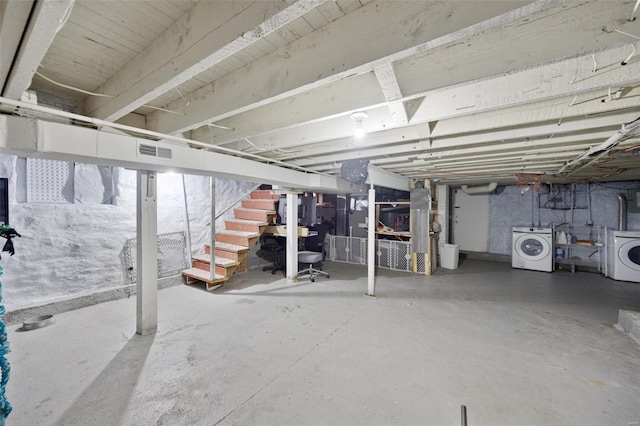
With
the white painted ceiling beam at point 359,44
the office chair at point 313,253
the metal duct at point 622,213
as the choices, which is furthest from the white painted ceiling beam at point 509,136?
the metal duct at point 622,213

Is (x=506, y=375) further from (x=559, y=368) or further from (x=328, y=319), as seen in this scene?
(x=328, y=319)

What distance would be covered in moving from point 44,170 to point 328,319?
11.9ft

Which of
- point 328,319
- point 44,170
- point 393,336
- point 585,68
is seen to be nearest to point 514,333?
point 393,336

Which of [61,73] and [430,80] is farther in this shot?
[61,73]

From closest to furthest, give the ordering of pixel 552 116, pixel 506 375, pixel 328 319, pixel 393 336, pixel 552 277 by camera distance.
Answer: pixel 552 116 → pixel 506 375 → pixel 393 336 → pixel 328 319 → pixel 552 277

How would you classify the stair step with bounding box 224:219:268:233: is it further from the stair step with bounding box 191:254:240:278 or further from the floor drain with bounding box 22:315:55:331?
the floor drain with bounding box 22:315:55:331

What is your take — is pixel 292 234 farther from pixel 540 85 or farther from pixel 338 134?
pixel 540 85

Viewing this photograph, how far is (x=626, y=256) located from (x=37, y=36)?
23.9ft

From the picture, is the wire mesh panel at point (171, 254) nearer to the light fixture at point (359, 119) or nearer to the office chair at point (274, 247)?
the office chair at point (274, 247)

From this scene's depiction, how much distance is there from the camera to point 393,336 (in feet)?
→ 8.30

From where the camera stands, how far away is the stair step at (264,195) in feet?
16.2

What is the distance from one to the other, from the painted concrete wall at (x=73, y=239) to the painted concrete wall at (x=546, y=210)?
273 inches

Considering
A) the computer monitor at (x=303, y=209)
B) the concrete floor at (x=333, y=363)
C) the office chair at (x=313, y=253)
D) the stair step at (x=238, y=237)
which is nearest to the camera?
the concrete floor at (x=333, y=363)

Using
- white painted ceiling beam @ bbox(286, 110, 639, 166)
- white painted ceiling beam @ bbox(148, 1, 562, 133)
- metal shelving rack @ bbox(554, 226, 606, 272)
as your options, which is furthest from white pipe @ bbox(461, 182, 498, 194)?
white painted ceiling beam @ bbox(148, 1, 562, 133)
